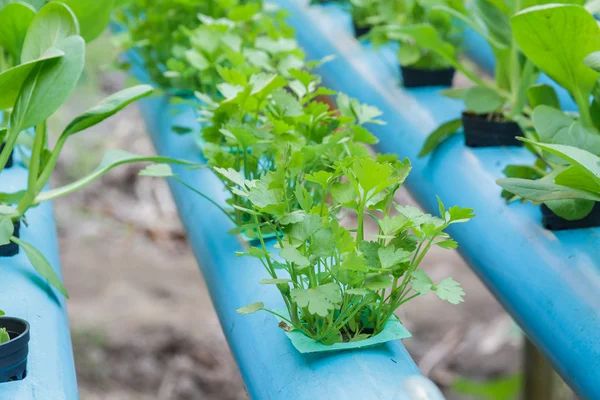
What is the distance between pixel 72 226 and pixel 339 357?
248cm

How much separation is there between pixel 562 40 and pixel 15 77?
84 centimetres

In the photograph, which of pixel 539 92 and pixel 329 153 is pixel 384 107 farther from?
pixel 329 153

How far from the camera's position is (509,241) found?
49.9 inches

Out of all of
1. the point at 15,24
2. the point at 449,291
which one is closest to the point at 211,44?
the point at 15,24

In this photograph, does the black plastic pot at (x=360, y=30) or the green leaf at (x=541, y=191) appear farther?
the black plastic pot at (x=360, y=30)

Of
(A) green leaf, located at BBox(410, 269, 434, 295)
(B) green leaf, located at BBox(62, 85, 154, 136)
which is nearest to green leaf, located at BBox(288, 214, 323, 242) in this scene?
(A) green leaf, located at BBox(410, 269, 434, 295)

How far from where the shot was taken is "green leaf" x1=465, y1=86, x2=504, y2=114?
1521mm

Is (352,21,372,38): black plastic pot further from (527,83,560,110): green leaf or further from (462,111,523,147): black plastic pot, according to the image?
(527,83,560,110): green leaf

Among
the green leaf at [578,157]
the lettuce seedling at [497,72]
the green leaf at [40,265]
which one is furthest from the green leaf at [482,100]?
the green leaf at [40,265]

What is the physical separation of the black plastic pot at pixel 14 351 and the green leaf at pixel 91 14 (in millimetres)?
637

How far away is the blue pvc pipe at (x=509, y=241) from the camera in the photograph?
1.05 m

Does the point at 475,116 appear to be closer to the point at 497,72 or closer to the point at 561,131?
the point at 497,72

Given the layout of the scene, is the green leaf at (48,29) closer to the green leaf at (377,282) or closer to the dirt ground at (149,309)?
the green leaf at (377,282)

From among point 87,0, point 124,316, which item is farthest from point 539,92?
point 124,316
